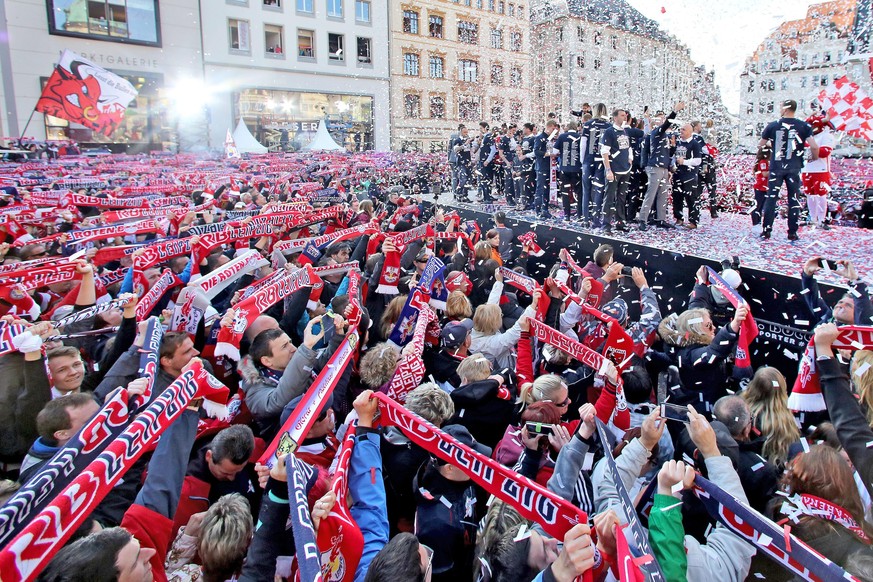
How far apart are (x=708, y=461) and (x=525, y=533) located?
869 millimetres

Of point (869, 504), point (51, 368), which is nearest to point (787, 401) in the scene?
point (869, 504)

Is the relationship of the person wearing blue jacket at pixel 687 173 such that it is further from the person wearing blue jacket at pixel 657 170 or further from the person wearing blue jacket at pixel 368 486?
the person wearing blue jacket at pixel 368 486

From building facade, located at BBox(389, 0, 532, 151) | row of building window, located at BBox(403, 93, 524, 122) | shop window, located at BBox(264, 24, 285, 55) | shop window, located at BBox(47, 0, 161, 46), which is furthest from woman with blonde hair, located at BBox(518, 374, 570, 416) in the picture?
row of building window, located at BBox(403, 93, 524, 122)

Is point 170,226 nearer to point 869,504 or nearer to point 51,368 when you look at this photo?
point 51,368

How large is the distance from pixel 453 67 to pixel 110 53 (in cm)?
2437

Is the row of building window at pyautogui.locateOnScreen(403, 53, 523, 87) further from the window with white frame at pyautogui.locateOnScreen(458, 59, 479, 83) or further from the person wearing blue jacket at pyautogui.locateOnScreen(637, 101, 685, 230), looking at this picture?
the person wearing blue jacket at pyautogui.locateOnScreen(637, 101, 685, 230)

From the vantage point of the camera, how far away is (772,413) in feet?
10.6

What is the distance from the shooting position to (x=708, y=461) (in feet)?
7.48

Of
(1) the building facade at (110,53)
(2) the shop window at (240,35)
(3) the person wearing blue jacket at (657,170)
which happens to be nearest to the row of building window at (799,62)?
(3) the person wearing blue jacket at (657,170)

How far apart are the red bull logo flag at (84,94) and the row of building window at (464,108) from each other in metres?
26.7

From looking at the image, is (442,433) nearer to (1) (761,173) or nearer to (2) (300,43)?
(1) (761,173)

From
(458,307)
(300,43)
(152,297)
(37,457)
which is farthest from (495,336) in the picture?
(300,43)

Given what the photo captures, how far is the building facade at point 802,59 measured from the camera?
16656 millimetres

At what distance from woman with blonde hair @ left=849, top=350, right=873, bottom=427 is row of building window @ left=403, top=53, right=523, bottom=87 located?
139 feet
